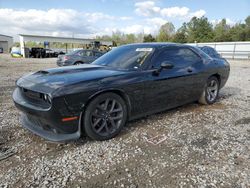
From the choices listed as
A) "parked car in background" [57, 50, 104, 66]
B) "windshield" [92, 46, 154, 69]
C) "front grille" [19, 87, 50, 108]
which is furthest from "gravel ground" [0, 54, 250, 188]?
"parked car in background" [57, 50, 104, 66]

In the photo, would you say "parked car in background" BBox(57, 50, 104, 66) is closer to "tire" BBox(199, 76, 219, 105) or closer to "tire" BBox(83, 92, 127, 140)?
"tire" BBox(199, 76, 219, 105)

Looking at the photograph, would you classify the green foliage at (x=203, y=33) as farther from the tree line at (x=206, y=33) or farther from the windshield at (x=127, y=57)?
the windshield at (x=127, y=57)

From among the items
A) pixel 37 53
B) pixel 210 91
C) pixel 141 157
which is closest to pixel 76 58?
pixel 210 91

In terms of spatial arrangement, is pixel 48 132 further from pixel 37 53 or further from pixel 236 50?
pixel 236 50

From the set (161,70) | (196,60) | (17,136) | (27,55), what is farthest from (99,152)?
(27,55)

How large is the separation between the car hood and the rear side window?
0.91 meters

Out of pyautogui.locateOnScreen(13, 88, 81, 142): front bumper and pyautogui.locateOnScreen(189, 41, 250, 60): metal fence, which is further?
pyautogui.locateOnScreen(189, 41, 250, 60): metal fence

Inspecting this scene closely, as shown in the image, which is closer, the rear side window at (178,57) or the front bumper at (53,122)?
the front bumper at (53,122)

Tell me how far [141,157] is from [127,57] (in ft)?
6.34

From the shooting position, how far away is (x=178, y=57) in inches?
179

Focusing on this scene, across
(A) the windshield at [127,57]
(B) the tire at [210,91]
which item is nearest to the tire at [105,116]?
(A) the windshield at [127,57]

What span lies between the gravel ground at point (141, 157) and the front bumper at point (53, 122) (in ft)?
0.81

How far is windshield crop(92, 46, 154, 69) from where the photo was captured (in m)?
3.93

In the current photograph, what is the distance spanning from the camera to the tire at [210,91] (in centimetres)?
525
